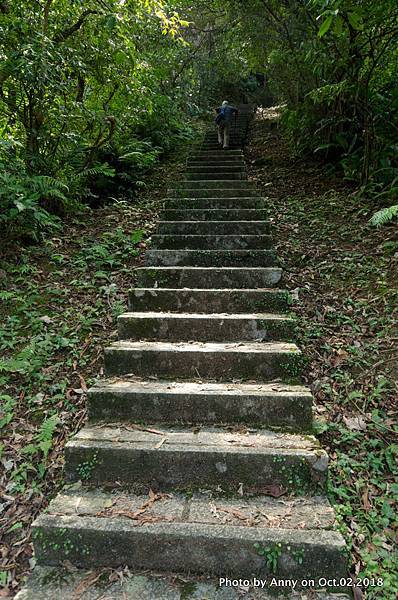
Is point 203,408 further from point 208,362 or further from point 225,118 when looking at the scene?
point 225,118

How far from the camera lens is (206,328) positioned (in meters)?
3.49

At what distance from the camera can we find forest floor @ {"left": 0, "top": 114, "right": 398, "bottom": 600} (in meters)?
2.46

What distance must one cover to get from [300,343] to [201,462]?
167 cm

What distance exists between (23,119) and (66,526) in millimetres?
5396

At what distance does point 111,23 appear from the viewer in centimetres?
406

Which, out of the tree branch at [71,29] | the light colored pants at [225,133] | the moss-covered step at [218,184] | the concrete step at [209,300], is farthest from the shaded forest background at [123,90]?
the concrete step at [209,300]

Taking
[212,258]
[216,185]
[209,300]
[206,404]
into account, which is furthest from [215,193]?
[206,404]

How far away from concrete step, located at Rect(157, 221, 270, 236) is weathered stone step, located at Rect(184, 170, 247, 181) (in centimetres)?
282

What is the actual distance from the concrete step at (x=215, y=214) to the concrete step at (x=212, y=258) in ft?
3.83

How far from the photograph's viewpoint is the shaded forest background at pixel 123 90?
483 centimetres

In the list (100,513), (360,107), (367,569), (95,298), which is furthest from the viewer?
(360,107)

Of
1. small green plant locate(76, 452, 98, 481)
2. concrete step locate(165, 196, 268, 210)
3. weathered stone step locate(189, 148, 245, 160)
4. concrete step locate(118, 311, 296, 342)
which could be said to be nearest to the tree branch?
concrete step locate(165, 196, 268, 210)

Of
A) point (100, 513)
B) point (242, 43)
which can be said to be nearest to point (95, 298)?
point (100, 513)

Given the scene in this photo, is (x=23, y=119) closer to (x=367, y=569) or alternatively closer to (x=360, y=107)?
(x=360, y=107)
